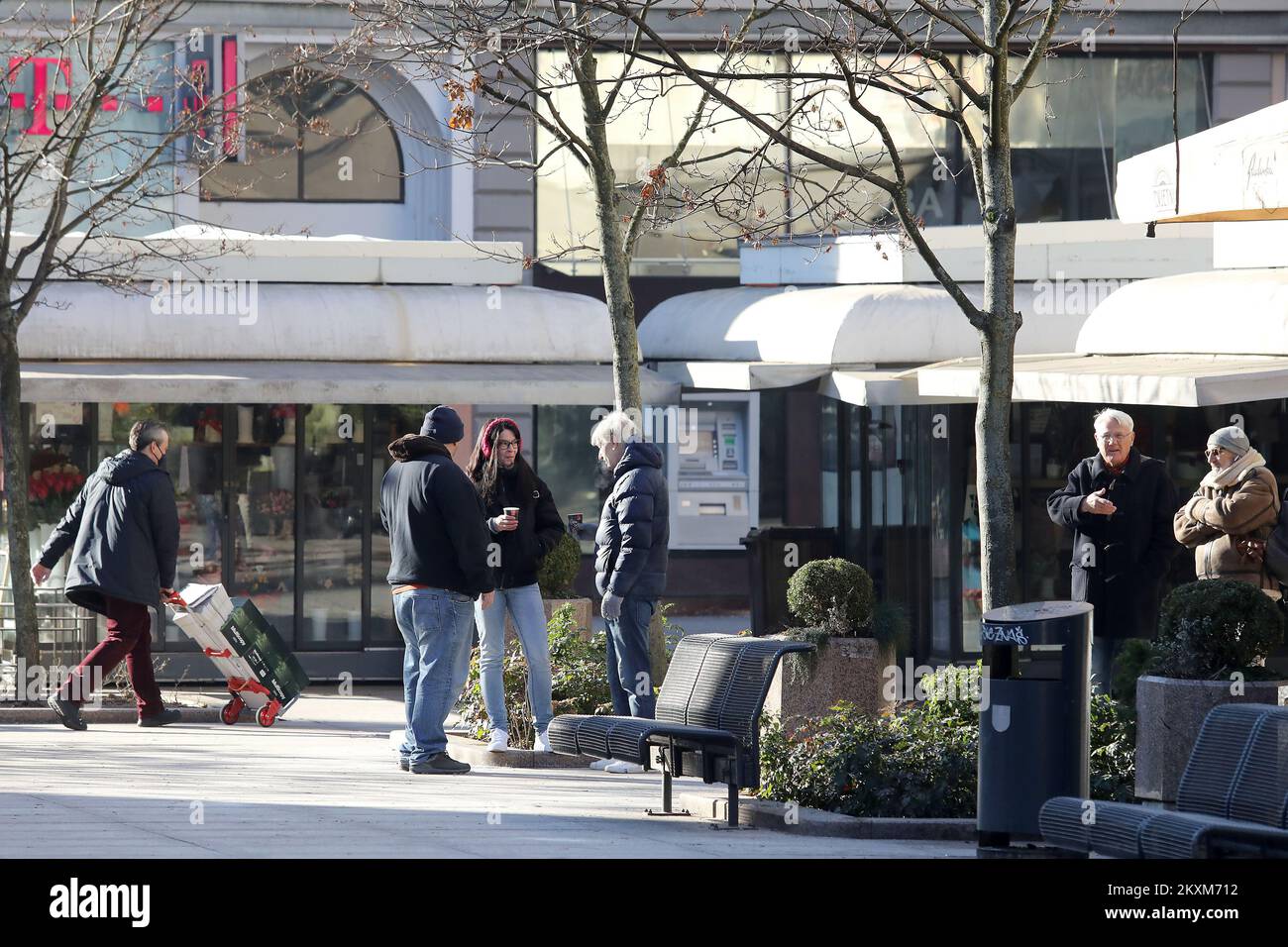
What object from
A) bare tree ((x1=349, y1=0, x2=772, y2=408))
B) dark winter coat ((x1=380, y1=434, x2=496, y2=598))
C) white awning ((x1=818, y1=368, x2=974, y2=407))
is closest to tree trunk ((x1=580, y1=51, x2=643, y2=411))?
bare tree ((x1=349, y1=0, x2=772, y2=408))

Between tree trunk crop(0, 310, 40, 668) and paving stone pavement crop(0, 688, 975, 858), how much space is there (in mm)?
1295

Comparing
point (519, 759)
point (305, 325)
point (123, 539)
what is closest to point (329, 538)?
point (305, 325)

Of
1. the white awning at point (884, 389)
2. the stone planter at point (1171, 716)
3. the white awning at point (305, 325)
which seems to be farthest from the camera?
the white awning at point (305, 325)

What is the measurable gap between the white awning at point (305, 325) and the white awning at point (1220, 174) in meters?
6.86

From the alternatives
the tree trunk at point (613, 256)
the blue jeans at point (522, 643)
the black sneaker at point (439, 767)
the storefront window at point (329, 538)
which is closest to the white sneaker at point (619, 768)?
the blue jeans at point (522, 643)

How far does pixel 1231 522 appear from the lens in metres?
10.4

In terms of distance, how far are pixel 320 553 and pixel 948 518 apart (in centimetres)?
484

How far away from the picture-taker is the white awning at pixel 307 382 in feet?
47.5

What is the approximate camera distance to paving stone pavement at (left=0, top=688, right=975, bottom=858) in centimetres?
759

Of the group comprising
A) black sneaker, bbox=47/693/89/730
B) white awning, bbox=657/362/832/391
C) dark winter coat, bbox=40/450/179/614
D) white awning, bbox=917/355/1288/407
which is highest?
white awning, bbox=657/362/832/391

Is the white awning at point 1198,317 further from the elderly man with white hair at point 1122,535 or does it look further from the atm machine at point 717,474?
the atm machine at point 717,474

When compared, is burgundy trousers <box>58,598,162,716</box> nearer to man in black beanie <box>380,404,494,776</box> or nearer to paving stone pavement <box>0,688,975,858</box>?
paving stone pavement <box>0,688,975,858</box>

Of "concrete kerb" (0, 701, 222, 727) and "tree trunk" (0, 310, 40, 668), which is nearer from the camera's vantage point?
"concrete kerb" (0, 701, 222, 727)
